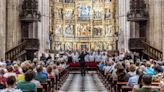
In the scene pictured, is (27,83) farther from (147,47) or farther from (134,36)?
(134,36)

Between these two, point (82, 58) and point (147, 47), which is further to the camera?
point (82, 58)

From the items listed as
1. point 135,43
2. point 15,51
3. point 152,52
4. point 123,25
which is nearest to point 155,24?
point 135,43

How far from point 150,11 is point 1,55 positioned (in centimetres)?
1139

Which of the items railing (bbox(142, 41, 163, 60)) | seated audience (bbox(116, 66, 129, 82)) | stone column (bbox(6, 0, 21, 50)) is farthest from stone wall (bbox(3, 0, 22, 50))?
seated audience (bbox(116, 66, 129, 82))

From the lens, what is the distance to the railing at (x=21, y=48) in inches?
1104

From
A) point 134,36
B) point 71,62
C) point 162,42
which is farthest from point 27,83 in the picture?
A: point 71,62

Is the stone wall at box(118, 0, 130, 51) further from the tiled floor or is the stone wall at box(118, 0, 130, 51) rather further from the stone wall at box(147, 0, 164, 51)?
the tiled floor

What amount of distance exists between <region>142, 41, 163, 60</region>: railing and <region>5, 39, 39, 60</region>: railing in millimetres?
7171

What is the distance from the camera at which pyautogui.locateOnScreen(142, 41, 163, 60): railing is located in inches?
1118

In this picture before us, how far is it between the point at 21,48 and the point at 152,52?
27.1 ft

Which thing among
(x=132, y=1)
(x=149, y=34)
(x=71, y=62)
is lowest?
(x=71, y=62)

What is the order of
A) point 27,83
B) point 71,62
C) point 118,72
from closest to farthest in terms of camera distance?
point 27,83
point 118,72
point 71,62

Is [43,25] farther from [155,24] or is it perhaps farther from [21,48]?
[155,24]

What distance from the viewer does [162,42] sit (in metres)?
29.5
